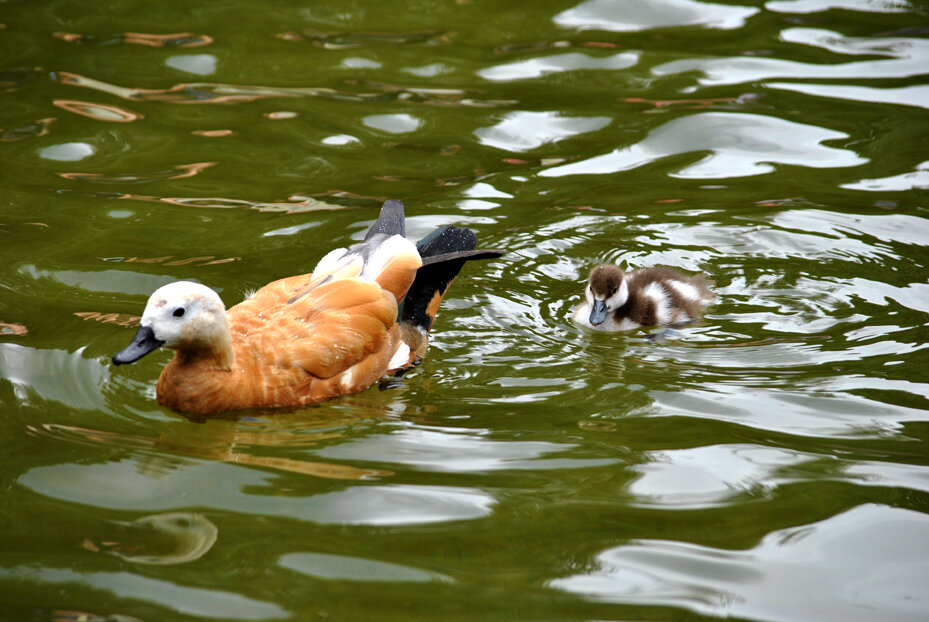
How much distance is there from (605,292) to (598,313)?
5.1 inches

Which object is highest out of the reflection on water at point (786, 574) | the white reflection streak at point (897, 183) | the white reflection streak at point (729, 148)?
the white reflection streak at point (729, 148)

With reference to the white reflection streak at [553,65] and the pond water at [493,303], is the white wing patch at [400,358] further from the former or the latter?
the white reflection streak at [553,65]

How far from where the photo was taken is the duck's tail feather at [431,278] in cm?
584

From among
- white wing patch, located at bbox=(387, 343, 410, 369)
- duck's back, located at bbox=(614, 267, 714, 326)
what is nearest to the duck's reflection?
white wing patch, located at bbox=(387, 343, 410, 369)

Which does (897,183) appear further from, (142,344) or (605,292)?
(142,344)

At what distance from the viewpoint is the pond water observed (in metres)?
3.80

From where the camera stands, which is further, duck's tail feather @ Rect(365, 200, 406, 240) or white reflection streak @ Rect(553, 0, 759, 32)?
white reflection streak @ Rect(553, 0, 759, 32)

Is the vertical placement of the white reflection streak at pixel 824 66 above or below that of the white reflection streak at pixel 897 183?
above

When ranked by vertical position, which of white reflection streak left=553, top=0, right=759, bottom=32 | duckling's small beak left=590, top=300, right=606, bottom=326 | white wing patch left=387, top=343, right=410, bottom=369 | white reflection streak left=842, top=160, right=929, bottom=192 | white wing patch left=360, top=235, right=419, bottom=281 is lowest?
duckling's small beak left=590, top=300, right=606, bottom=326

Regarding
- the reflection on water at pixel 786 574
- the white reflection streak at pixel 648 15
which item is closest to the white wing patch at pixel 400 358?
the reflection on water at pixel 786 574

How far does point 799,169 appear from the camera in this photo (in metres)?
8.05

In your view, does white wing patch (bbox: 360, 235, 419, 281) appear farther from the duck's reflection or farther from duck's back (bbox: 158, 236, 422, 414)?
the duck's reflection

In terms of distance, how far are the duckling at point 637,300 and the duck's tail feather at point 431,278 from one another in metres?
0.70

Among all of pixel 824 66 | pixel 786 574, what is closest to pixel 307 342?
pixel 786 574
